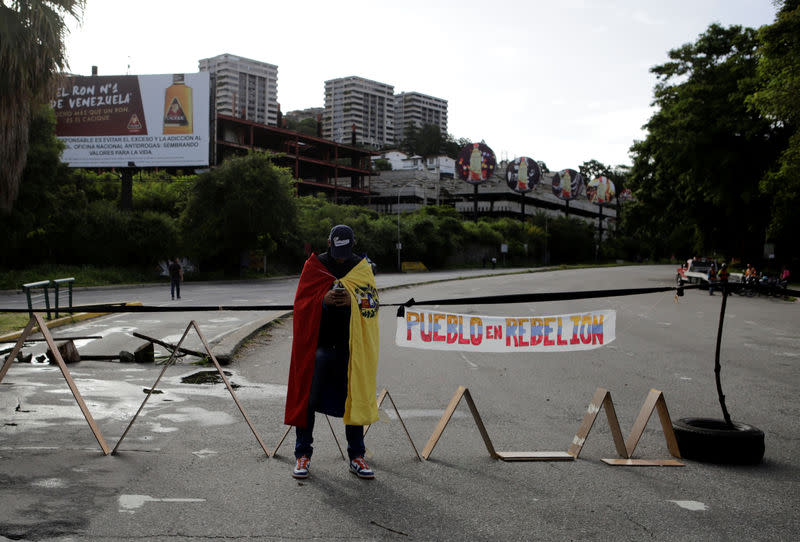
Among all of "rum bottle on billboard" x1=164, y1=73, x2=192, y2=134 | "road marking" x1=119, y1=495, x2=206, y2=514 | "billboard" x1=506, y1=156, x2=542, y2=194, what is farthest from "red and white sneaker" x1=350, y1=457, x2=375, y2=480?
"billboard" x1=506, y1=156, x2=542, y2=194

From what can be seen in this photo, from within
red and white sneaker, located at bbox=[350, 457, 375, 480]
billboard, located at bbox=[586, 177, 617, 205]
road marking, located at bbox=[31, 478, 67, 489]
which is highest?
billboard, located at bbox=[586, 177, 617, 205]

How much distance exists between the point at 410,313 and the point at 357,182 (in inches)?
3781

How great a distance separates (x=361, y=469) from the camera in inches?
201

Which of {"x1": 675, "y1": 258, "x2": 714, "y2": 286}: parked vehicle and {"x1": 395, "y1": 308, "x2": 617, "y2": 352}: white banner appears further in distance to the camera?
{"x1": 675, "y1": 258, "x2": 714, "y2": 286}: parked vehicle

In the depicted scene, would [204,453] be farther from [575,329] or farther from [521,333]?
[575,329]

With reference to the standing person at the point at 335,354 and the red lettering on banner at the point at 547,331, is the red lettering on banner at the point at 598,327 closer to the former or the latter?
the red lettering on banner at the point at 547,331

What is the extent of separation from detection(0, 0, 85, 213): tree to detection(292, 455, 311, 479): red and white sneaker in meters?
11.6

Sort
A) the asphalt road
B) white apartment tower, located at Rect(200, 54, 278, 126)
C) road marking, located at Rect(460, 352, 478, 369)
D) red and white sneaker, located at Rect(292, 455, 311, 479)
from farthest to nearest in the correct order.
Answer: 1. white apartment tower, located at Rect(200, 54, 278, 126)
2. road marking, located at Rect(460, 352, 478, 369)
3. red and white sneaker, located at Rect(292, 455, 311, 479)
4. the asphalt road

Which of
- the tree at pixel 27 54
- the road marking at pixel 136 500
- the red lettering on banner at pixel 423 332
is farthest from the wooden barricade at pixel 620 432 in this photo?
the tree at pixel 27 54

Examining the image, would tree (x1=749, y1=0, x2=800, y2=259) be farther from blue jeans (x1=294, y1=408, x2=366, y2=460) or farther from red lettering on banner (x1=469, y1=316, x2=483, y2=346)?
blue jeans (x1=294, y1=408, x2=366, y2=460)

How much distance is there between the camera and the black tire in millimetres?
5637

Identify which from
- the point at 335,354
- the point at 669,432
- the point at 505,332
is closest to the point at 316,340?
the point at 335,354

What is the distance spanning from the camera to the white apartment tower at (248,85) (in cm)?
18400

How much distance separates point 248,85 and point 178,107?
15158cm
